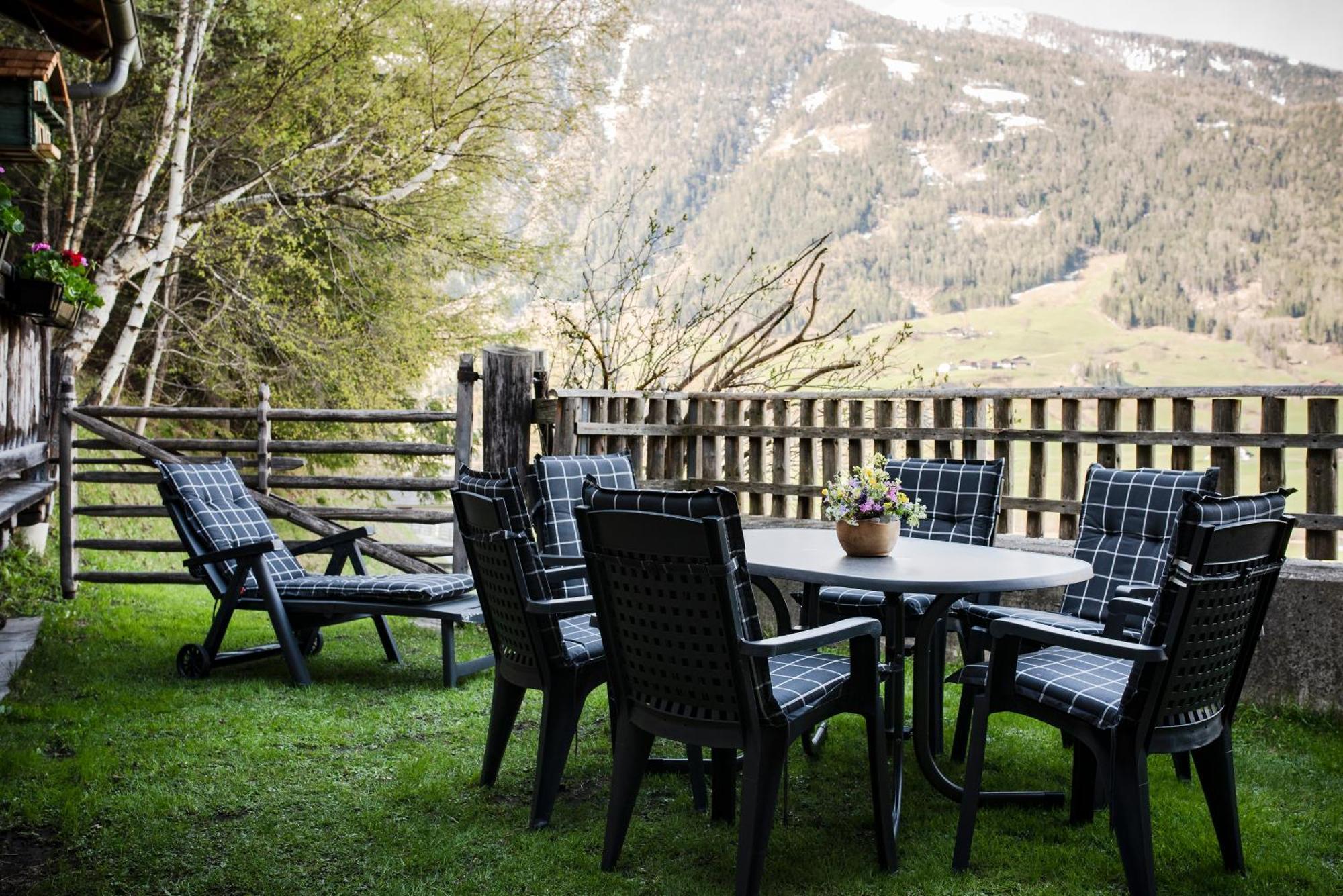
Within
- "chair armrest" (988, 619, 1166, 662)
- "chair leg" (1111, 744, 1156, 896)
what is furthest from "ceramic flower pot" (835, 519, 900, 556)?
"chair leg" (1111, 744, 1156, 896)

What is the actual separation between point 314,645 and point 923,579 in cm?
355

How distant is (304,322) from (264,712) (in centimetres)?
720

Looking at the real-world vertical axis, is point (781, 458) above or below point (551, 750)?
above

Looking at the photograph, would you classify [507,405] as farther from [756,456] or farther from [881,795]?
[881,795]

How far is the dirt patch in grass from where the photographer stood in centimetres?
267

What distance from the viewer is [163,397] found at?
37.0 feet

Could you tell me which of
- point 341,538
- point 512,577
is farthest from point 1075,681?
point 341,538

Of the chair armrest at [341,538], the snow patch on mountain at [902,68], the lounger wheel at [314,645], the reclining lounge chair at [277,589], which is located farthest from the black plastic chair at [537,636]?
the snow patch on mountain at [902,68]

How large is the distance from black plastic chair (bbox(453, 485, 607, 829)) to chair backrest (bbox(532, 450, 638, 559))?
122 cm

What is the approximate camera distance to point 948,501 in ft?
14.9

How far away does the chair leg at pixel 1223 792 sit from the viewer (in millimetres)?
2789

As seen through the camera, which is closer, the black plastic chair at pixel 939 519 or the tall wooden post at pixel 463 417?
the black plastic chair at pixel 939 519

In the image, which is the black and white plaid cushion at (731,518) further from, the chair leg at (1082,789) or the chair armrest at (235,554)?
the chair armrest at (235,554)

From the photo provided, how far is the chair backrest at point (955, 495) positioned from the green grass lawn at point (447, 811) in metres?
0.77
